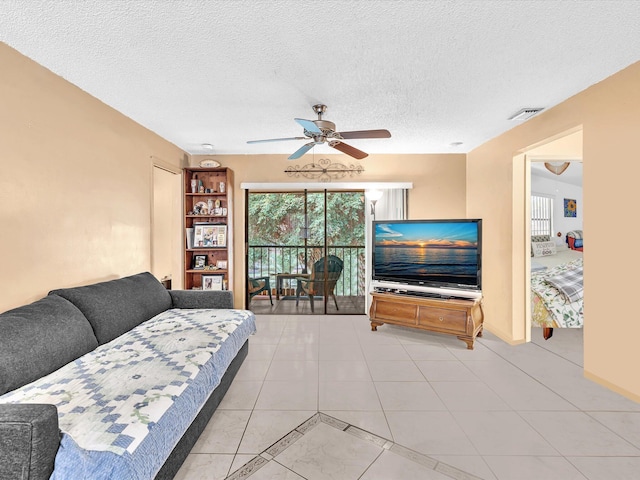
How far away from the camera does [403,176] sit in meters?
4.77

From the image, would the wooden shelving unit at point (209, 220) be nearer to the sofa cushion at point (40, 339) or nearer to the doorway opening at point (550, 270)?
the sofa cushion at point (40, 339)

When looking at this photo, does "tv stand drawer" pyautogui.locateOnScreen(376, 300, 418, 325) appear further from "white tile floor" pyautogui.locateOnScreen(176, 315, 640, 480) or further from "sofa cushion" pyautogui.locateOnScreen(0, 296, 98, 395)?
"sofa cushion" pyautogui.locateOnScreen(0, 296, 98, 395)

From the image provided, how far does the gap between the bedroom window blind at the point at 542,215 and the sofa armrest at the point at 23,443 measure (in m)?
7.19

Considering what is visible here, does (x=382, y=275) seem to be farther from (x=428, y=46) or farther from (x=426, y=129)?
(x=428, y=46)

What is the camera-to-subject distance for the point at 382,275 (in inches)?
166

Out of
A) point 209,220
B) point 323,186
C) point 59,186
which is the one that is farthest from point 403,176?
point 59,186

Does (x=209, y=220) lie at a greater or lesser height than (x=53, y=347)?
greater

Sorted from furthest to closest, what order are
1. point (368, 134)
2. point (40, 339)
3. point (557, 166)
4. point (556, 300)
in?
point (557, 166) → point (556, 300) → point (368, 134) → point (40, 339)

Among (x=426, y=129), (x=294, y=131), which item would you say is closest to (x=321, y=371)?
(x=294, y=131)

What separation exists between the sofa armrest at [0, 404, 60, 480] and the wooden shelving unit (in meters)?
3.48

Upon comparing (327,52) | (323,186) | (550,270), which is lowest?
(550,270)

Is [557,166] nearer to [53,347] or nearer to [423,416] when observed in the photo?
[423,416]

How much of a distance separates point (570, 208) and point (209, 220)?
22.8ft

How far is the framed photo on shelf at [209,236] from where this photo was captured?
4.54 m
